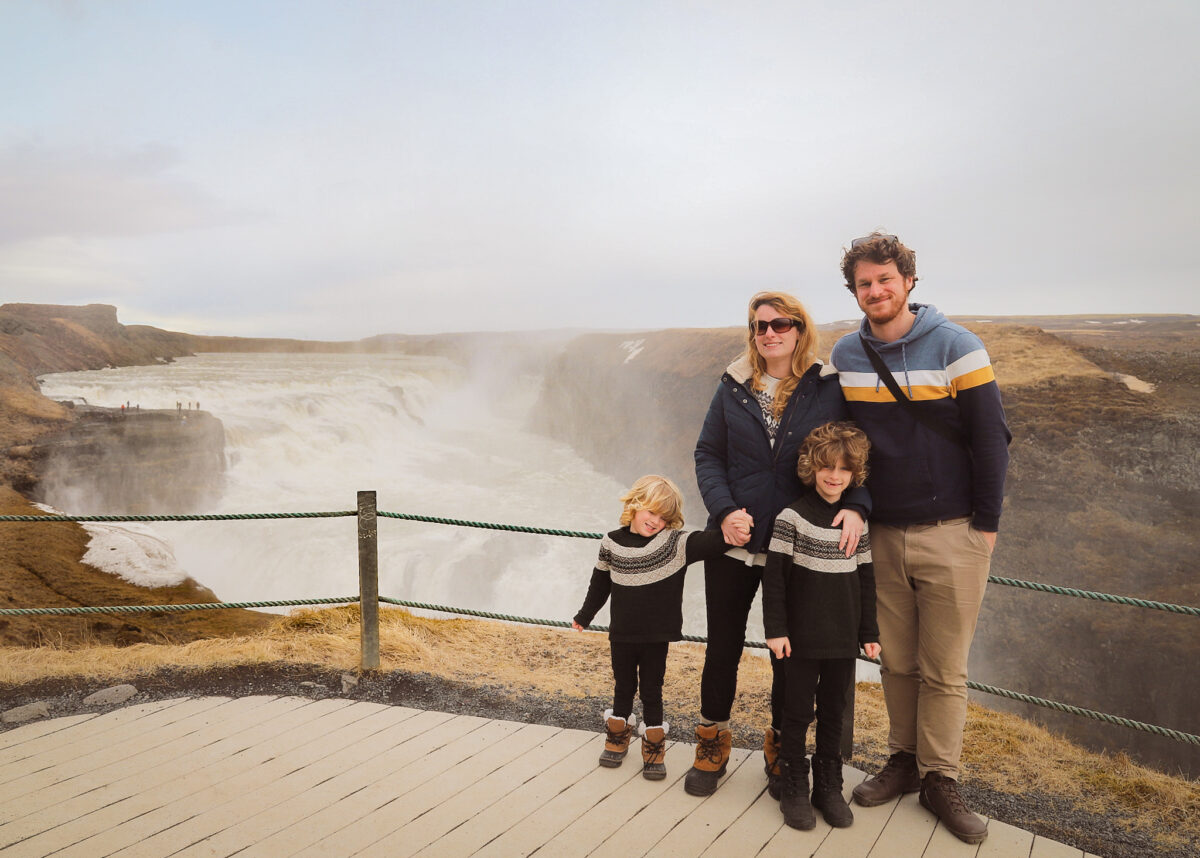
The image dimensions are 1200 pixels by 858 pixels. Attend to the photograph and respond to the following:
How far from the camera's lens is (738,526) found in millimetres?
2658

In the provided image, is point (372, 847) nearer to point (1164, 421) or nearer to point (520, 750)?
point (520, 750)

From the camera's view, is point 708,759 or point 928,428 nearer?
point 928,428

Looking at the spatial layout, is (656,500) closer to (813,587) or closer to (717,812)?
(813,587)

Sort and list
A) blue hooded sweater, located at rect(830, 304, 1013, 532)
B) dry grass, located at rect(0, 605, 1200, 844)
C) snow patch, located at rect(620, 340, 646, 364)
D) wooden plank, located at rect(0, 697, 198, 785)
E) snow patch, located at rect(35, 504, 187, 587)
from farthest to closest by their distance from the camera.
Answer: snow patch, located at rect(620, 340, 646, 364) → snow patch, located at rect(35, 504, 187, 587) → dry grass, located at rect(0, 605, 1200, 844) → wooden plank, located at rect(0, 697, 198, 785) → blue hooded sweater, located at rect(830, 304, 1013, 532)

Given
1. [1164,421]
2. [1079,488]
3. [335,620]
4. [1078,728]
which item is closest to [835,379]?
[335,620]

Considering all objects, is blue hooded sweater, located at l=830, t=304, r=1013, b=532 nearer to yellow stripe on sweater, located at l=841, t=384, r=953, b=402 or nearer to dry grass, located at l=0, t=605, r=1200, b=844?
yellow stripe on sweater, located at l=841, t=384, r=953, b=402

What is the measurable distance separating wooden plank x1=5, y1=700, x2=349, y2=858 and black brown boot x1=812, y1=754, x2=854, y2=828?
2.21 metres

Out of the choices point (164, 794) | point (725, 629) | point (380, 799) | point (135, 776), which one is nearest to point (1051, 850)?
point (725, 629)

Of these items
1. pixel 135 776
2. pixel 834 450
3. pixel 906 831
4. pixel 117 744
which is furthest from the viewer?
pixel 117 744

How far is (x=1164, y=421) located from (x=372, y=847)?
701 inches

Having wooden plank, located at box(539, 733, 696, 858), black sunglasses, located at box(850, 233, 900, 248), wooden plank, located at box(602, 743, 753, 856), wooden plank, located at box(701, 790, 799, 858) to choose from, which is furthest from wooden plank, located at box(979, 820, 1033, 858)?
black sunglasses, located at box(850, 233, 900, 248)

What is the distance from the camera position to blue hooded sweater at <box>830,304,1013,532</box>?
2.51 m

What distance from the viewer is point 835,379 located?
2756mm

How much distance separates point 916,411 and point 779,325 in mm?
569
